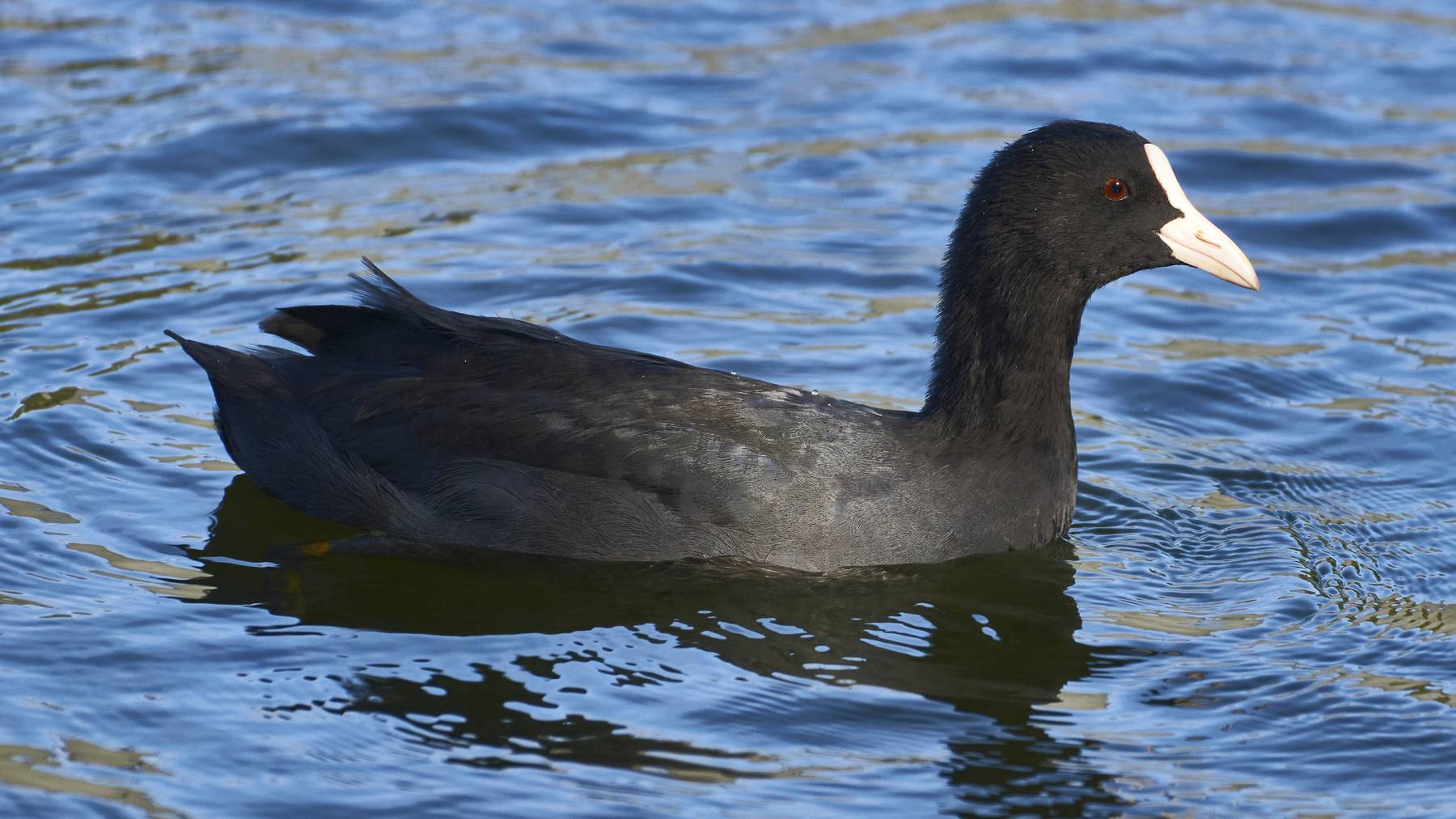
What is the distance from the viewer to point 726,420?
5695mm

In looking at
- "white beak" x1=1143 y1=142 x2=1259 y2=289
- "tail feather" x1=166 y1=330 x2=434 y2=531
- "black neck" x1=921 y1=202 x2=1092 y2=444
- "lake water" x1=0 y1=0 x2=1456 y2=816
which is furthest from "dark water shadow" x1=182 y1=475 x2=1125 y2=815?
"white beak" x1=1143 y1=142 x2=1259 y2=289

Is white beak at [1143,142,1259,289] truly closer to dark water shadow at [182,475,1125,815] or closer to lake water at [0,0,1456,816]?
lake water at [0,0,1456,816]

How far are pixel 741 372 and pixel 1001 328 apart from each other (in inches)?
72.7

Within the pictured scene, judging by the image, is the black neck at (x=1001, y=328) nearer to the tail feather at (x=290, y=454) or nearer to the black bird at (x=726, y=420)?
the black bird at (x=726, y=420)

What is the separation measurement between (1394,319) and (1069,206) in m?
3.29

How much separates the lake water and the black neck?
0.48m

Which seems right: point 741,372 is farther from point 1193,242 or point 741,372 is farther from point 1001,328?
point 1193,242

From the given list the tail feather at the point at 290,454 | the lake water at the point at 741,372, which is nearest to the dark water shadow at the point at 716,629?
the lake water at the point at 741,372

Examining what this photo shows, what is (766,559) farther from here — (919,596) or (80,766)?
(80,766)

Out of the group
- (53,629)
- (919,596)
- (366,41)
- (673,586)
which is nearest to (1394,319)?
(919,596)

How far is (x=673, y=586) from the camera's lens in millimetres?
5734

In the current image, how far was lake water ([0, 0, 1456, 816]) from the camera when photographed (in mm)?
4766

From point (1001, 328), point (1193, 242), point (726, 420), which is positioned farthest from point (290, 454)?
point (1193, 242)

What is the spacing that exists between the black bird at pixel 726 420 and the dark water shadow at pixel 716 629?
116mm
